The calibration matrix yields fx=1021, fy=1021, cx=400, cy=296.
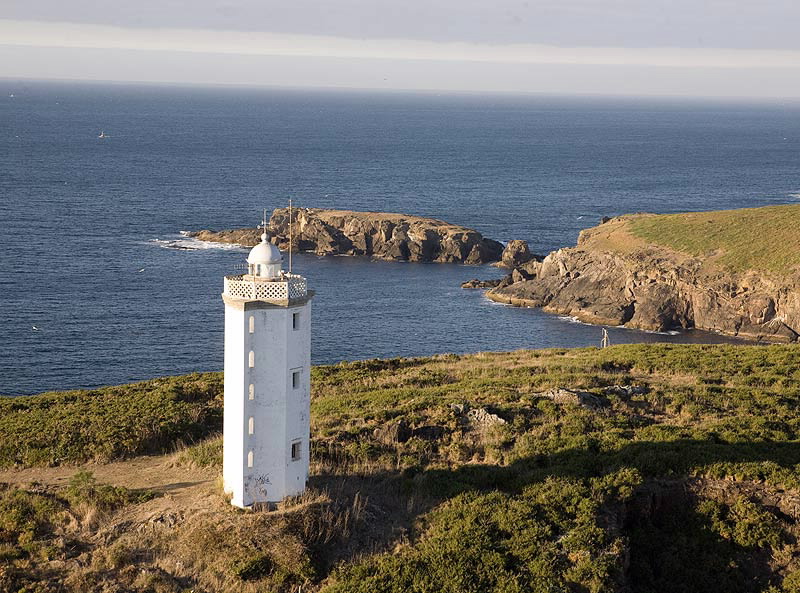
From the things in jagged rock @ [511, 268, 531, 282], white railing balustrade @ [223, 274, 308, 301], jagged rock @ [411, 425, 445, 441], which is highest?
white railing balustrade @ [223, 274, 308, 301]

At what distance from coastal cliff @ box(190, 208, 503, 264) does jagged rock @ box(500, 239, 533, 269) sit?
14.7 feet

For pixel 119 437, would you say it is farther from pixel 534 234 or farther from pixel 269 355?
pixel 534 234

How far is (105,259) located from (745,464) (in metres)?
96.0

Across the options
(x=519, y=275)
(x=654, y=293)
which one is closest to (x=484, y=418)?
(x=654, y=293)

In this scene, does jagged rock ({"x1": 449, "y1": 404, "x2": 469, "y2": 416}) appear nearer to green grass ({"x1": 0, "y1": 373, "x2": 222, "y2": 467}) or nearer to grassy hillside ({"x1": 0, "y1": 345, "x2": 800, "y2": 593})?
grassy hillside ({"x1": 0, "y1": 345, "x2": 800, "y2": 593})

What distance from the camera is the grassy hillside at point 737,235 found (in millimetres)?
94562

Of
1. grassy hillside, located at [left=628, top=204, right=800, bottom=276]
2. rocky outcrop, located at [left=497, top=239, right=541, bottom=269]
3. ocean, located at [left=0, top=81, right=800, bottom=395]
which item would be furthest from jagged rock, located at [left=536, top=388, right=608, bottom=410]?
rocky outcrop, located at [left=497, top=239, right=541, bottom=269]

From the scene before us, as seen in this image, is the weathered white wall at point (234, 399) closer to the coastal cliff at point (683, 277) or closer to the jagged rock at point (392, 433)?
the jagged rock at point (392, 433)

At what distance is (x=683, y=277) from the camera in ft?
315

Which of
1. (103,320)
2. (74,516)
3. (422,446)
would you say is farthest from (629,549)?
(103,320)

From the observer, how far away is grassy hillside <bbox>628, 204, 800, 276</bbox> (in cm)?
9456

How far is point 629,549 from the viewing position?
27.7 m

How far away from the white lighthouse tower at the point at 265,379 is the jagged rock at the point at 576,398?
12.3 metres

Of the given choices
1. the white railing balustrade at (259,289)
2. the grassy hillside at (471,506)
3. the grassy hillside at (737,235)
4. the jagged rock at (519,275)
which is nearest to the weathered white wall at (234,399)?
the white railing balustrade at (259,289)
